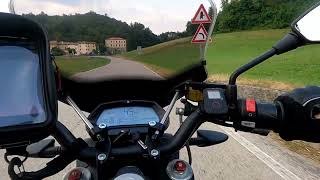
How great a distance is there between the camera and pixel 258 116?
1663mm

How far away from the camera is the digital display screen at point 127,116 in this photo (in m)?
1.70

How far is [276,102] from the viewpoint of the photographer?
173 cm

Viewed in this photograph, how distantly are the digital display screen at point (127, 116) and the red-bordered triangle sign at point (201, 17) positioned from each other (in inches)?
15.2

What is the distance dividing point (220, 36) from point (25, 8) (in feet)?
196

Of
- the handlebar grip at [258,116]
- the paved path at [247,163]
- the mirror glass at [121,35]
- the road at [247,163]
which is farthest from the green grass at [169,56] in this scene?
the paved path at [247,163]

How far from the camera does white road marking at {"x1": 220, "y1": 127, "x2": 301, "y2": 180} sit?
5340 mm

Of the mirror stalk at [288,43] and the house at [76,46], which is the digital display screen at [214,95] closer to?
the mirror stalk at [288,43]

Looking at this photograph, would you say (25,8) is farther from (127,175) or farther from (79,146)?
(127,175)

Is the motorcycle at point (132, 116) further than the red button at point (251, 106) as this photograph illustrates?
No

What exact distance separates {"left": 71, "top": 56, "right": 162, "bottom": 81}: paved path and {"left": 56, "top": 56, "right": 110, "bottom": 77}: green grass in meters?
0.02

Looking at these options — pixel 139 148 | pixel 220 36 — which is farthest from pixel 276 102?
pixel 220 36

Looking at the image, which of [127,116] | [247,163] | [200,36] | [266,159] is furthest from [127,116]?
[266,159]

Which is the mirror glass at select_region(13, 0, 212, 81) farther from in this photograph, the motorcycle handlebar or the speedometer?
the motorcycle handlebar

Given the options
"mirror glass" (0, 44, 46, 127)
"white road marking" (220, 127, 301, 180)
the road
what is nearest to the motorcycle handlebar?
"mirror glass" (0, 44, 46, 127)
